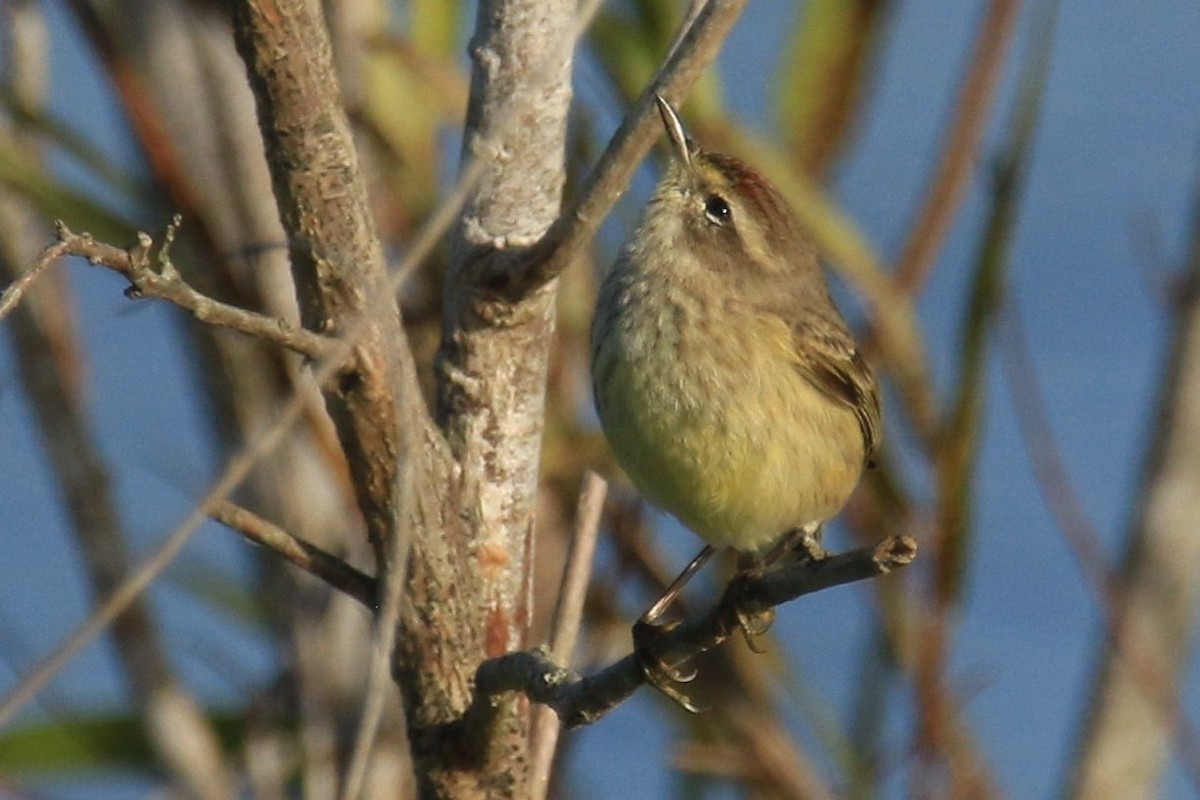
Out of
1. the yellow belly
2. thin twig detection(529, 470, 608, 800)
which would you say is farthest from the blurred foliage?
thin twig detection(529, 470, 608, 800)

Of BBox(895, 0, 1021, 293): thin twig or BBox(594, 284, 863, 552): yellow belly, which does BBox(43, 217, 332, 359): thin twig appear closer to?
BBox(594, 284, 863, 552): yellow belly

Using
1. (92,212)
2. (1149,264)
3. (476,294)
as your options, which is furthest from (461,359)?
(1149,264)

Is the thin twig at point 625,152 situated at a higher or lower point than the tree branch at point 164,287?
higher

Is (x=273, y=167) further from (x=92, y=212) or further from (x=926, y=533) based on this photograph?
(x=926, y=533)

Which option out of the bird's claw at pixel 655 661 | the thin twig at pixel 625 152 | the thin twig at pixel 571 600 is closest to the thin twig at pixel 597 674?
the bird's claw at pixel 655 661

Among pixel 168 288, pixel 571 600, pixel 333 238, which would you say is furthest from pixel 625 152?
pixel 571 600

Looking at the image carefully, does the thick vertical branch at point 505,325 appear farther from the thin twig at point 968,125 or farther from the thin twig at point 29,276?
the thin twig at point 968,125
